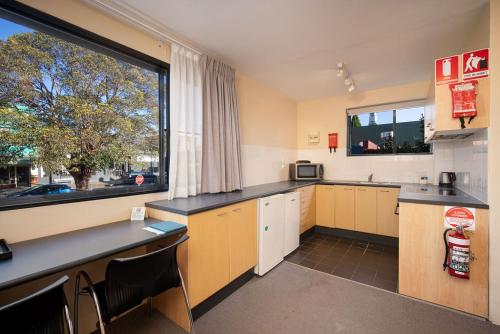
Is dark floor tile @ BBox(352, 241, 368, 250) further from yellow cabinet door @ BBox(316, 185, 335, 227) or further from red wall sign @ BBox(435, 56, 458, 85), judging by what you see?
red wall sign @ BBox(435, 56, 458, 85)

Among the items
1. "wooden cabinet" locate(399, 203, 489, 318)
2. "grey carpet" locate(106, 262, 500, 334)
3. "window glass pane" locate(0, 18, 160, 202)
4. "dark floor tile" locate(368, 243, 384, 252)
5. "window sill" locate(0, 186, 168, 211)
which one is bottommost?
"grey carpet" locate(106, 262, 500, 334)

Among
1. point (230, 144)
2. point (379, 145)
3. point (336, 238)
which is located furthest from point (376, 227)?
point (230, 144)

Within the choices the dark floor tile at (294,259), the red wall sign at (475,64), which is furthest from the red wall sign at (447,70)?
the dark floor tile at (294,259)

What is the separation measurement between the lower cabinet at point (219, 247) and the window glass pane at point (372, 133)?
2.72 meters

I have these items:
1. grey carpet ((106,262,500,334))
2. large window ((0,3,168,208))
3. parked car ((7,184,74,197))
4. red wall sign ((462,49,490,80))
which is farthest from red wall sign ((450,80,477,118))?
parked car ((7,184,74,197))

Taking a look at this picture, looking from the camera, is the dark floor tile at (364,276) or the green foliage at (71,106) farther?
the dark floor tile at (364,276)

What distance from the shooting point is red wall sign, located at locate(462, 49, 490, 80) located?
1.74m

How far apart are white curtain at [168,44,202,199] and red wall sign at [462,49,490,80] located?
241 centimetres

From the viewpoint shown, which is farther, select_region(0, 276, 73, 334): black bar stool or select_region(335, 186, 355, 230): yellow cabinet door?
select_region(335, 186, 355, 230): yellow cabinet door

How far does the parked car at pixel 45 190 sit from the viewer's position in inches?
57.0

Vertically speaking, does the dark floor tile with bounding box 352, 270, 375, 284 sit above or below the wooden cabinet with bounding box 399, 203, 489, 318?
below

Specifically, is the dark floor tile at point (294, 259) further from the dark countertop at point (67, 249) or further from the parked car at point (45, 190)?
the parked car at point (45, 190)

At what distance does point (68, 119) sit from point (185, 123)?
93cm

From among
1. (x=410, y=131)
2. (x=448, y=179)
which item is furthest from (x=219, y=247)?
(x=410, y=131)
